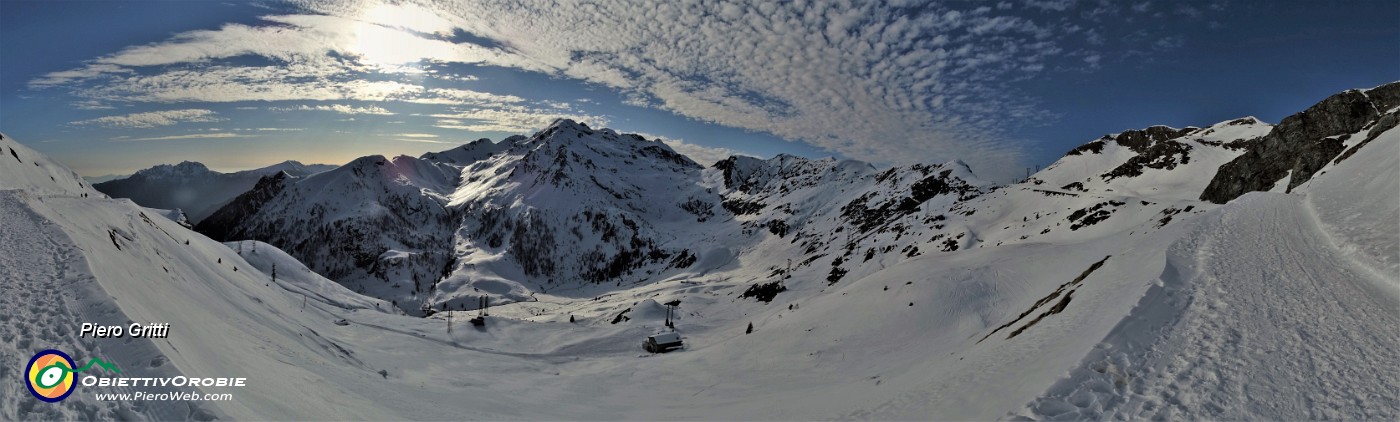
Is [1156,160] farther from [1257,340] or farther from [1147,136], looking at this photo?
[1257,340]

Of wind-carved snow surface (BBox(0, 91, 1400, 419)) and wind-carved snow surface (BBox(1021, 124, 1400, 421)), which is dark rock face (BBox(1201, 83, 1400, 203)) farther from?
wind-carved snow surface (BBox(1021, 124, 1400, 421))

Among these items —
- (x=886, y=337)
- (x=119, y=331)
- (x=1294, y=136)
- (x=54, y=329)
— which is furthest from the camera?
(x=1294, y=136)

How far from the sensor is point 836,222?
6088 inches

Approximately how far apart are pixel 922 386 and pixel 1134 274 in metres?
11.1

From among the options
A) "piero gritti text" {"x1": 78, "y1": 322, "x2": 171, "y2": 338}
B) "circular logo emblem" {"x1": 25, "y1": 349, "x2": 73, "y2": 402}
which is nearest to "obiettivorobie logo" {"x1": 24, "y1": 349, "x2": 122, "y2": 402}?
"circular logo emblem" {"x1": 25, "y1": 349, "x2": 73, "y2": 402}

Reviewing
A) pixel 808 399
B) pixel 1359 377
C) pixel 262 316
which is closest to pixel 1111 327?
pixel 1359 377

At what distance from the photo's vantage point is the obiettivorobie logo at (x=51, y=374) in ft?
27.9

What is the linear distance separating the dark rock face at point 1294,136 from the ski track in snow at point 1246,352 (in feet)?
191

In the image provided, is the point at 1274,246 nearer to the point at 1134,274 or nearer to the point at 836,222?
the point at 1134,274

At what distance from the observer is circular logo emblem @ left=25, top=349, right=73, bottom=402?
27.9 feet

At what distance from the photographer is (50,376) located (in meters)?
8.80

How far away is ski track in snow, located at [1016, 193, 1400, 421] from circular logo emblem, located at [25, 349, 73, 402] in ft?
57.1

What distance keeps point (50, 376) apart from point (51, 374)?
0.15 feet

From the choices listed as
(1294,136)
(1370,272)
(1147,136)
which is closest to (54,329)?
(1370,272)
